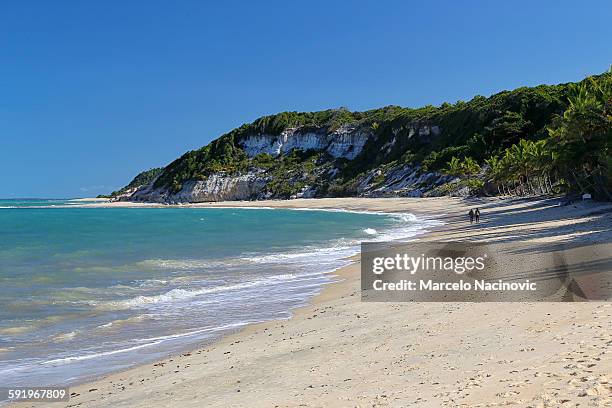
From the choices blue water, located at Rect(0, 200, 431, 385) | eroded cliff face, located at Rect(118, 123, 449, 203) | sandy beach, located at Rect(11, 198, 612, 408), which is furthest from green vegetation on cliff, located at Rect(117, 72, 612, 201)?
sandy beach, located at Rect(11, 198, 612, 408)

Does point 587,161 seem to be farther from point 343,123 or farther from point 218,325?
point 343,123

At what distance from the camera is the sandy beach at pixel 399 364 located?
16.7 feet

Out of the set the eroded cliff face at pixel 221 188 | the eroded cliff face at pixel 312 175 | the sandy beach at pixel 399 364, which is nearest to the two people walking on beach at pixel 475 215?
the sandy beach at pixel 399 364

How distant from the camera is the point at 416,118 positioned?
126625mm

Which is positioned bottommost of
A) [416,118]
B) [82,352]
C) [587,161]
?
[82,352]

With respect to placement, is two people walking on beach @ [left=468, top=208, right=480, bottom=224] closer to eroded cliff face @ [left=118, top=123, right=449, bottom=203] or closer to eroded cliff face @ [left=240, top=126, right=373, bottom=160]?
eroded cliff face @ [left=118, top=123, right=449, bottom=203]

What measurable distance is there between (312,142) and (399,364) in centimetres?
14355

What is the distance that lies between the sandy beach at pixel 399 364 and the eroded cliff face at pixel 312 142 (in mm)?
127192

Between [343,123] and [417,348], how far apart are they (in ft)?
467

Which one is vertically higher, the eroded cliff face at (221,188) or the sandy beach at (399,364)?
the eroded cliff face at (221,188)

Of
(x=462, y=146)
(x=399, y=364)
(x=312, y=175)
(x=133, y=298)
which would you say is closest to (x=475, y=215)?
(x=133, y=298)

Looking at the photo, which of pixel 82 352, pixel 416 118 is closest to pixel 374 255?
pixel 82 352

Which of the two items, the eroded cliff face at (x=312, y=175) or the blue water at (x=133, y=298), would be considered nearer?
the blue water at (x=133, y=298)

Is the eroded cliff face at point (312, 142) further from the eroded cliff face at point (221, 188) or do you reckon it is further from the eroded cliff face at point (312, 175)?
the eroded cliff face at point (221, 188)
